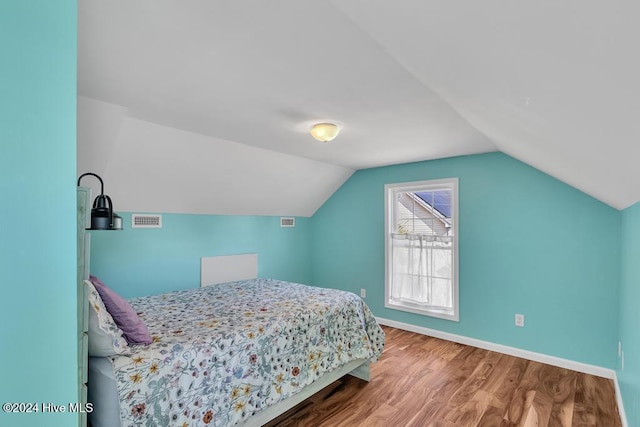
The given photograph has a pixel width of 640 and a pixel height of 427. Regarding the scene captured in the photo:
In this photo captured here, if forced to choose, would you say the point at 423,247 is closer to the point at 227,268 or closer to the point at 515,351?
the point at 515,351

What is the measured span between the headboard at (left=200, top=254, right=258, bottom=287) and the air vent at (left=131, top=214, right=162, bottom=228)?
69 cm

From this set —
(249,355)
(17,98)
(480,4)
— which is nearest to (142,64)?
(17,98)

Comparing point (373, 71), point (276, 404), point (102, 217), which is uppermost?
point (373, 71)

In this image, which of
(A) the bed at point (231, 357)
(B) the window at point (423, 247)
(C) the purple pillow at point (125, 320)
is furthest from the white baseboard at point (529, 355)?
(C) the purple pillow at point (125, 320)

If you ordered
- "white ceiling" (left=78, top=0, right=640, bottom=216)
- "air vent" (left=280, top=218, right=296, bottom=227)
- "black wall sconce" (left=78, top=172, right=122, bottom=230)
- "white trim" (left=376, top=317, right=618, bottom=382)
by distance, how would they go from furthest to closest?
1. "air vent" (left=280, top=218, right=296, bottom=227)
2. "white trim" (left=376, top=317, right=618, bottom=382)
3. "black wall sconce" (left=78, top=172, right=122, bottom=230)
4. "white ceiling" (left=78, top=0, right=640, bottom=216)

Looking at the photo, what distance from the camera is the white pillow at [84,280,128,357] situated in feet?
4.95

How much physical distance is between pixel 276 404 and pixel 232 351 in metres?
0.55

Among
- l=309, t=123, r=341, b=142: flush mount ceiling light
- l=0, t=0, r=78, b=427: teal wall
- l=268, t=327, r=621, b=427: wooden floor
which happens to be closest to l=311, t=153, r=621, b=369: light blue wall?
l=268, t=327, r=621, b=427: wooden floor

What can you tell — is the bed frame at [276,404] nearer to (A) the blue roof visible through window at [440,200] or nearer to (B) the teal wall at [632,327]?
(B) the teal wall at [632,327]

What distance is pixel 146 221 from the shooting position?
11.1ft

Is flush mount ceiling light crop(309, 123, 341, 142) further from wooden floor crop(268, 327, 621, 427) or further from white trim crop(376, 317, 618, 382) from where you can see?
white trim crop(376, 317, 618, 382)

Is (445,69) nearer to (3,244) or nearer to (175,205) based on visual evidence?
(3,244)

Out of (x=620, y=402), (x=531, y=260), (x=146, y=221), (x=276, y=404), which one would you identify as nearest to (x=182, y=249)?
(x=146, y=221)

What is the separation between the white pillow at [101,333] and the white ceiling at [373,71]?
Answer: 121cm
